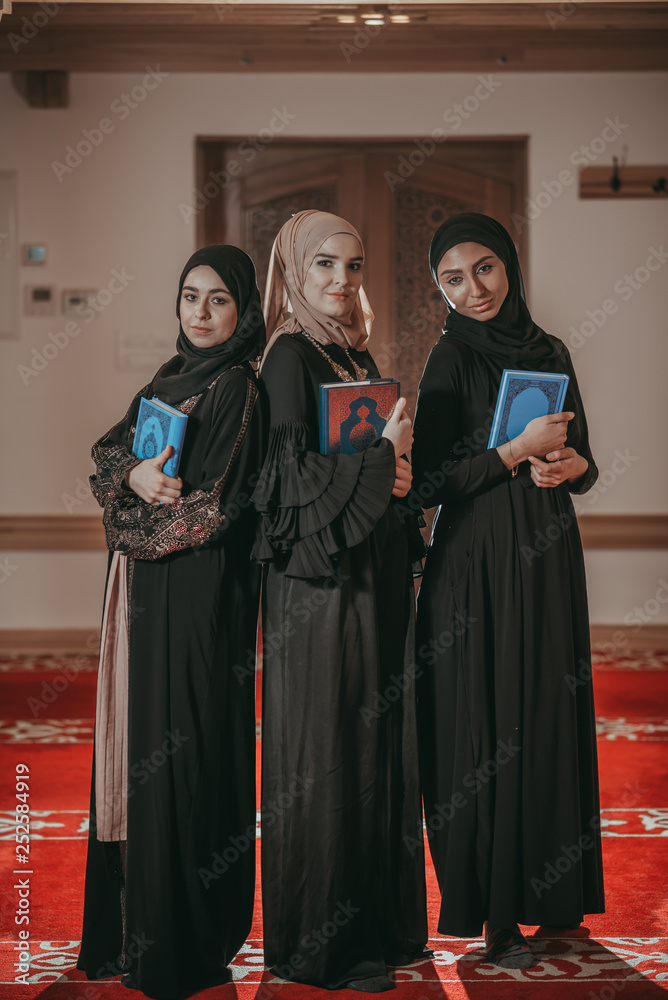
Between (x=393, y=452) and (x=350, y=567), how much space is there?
0.27 metres

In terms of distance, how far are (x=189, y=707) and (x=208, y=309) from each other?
87 cm

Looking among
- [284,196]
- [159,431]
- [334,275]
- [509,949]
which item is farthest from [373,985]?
[284,196]

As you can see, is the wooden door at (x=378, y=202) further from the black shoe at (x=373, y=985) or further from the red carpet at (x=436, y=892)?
the black shoe at (x=373, y=985)

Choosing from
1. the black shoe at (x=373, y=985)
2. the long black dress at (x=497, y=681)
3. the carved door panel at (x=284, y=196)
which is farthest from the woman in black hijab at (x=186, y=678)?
the carved door panel at (x=284, y=196)

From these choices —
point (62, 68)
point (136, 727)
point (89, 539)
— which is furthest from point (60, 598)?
point (136, 727)

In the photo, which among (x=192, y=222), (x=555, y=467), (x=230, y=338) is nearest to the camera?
(x=230, y=338)

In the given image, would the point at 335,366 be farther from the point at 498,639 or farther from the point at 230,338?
the point at 498,639

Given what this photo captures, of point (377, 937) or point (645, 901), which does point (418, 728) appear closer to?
point (377, 937)

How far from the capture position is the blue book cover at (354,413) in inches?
79.7

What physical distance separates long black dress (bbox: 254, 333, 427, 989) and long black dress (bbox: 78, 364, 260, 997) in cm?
7

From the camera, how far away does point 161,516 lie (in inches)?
80.9

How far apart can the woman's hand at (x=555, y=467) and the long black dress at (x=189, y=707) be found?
0.65 meters

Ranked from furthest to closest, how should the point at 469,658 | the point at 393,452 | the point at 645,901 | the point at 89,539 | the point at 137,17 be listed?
1. the point at 89,539
2. the point at 137,17
3. the point at 645,901
4. the point at 469,658
5. the point at 393,452

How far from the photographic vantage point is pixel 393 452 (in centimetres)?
204
